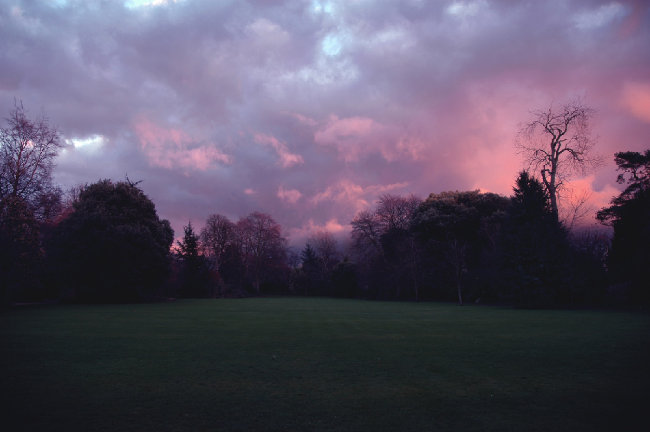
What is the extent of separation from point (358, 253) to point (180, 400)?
5168 cm

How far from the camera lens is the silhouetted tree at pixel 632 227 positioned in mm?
24578

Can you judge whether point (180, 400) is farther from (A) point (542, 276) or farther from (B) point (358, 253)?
(B) point (358, 253)

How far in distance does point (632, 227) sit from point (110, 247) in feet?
140

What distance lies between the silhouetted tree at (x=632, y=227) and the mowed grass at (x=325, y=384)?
17.6 m

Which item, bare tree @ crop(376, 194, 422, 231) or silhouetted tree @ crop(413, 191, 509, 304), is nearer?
silhouetted tree @ crop(413, 191, 509, 304)

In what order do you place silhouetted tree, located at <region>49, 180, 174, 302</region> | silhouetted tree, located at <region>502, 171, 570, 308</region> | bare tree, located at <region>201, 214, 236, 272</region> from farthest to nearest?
bare tree, located at <region>201, 214, 236, 272</region>, silhouetted tree, located at <region>49, 180, 174, 302</region>, silhouetted tree, located at <region>502, 171, 570, 308</region>

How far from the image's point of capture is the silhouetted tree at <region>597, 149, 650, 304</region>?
2458 cm

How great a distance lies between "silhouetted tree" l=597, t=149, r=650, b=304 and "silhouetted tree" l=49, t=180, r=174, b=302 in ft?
124

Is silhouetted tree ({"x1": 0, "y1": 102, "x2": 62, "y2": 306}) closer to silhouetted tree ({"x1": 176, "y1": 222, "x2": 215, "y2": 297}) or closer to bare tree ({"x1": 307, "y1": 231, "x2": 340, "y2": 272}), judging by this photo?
silhouetted tree ({"x1": 176, "y1": 222, "x2": 215, "y2": 297})

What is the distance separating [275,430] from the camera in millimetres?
4273

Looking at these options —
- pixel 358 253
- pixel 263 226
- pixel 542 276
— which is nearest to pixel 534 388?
pixel 542 276

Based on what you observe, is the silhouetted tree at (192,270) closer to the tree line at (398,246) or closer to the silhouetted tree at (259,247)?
the tree line at (398,246)

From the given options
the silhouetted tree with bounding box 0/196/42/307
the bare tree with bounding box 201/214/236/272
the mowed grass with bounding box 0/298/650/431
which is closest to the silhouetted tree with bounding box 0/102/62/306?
the silhouetted tree with bounding box 0/196/42/307

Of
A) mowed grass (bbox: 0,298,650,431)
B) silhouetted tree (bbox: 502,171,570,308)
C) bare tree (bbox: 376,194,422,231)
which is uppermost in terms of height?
bare tree (bbox: 376,194,422,231)
